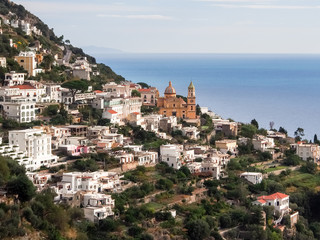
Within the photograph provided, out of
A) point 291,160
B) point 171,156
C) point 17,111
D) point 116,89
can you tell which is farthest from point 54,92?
point 291,160

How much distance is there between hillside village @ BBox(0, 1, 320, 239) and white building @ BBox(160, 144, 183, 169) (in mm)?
36

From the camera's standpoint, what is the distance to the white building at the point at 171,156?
27.3 meters

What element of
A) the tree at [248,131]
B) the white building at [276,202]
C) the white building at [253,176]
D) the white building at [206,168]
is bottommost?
the white building at [276,202]

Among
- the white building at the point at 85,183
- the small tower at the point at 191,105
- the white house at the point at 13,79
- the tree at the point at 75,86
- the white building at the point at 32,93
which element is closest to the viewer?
the white building at the point at 85,183

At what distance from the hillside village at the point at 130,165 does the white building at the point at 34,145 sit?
0.04 meters

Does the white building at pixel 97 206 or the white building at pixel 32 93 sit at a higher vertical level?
the white building at pixel 32 93

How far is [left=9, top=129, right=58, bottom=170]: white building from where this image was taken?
24266 millimetres

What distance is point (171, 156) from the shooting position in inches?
1079

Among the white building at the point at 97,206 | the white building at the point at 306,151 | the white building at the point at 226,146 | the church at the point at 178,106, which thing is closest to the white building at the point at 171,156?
the white building at the point at 226,146

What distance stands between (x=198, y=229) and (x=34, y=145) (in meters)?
6.07

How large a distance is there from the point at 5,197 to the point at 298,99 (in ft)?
184

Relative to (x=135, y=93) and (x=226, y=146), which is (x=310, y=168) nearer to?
(x=226, y=146)

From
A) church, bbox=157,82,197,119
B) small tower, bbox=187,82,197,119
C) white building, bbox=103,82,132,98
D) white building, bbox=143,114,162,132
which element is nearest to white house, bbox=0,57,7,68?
white building, bbox=103,82,132,98

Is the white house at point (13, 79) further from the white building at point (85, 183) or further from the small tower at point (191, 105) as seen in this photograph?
the white building at point (85, 183)
